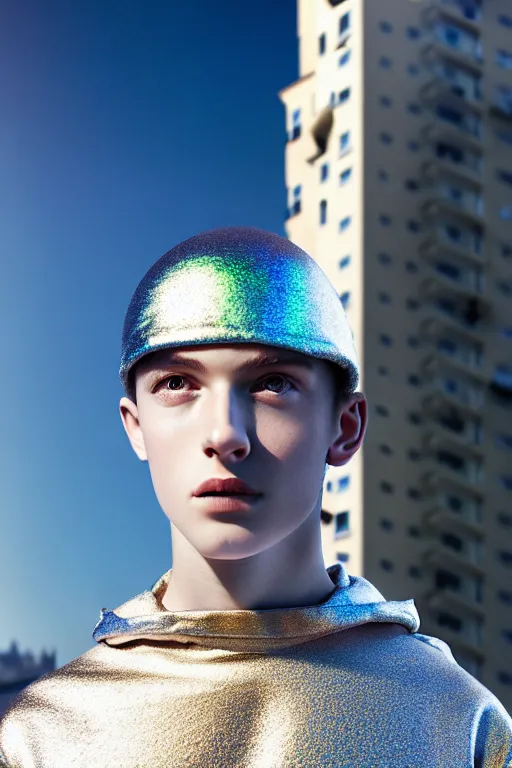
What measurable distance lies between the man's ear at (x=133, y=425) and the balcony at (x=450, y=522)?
21.4 ft

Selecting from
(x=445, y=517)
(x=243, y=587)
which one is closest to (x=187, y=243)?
(x=243, y=587)

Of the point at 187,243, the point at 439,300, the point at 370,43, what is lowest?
the point at 187,243

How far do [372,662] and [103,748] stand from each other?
9.1 inches

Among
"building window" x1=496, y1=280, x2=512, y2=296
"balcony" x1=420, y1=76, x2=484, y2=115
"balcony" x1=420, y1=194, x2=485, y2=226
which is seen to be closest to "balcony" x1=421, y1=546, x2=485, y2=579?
"building window" x1=496, y1=280, x2=512, y2=296

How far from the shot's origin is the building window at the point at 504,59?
7797 millimetres

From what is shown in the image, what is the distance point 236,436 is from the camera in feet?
2.76

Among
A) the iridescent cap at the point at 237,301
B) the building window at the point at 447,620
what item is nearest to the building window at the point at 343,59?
the building window at the point at 447,620

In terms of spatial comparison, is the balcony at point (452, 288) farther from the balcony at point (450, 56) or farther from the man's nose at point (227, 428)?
the man's nose at point (227, 428)

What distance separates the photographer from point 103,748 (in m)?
0.87

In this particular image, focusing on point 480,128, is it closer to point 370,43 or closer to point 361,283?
point 370,43

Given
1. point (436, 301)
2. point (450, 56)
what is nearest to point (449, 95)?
point (450, 56)

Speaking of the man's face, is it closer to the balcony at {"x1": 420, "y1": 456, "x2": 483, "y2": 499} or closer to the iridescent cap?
the iridescent cap

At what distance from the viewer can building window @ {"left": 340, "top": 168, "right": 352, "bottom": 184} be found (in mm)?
6840

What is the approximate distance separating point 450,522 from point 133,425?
21.8ft
